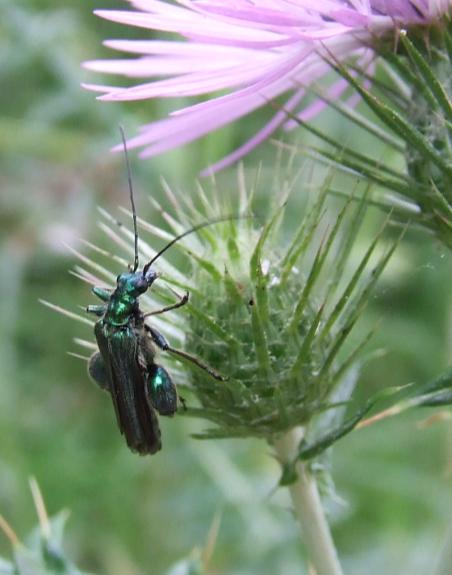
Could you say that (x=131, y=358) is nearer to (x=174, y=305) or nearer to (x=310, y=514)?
(x=174, y=305)

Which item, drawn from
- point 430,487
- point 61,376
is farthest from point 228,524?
point 61,376

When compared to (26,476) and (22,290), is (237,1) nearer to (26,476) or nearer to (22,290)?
(26,476)

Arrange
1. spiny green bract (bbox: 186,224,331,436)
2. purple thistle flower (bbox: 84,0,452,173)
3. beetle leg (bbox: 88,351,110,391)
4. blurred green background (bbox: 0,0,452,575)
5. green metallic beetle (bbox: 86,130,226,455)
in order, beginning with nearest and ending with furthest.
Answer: purple thistle flower (bbox: 84,0,452,173), spiny green bract (bbox: 186,224,331,436), green metallic beetle (bbox: 86,130,226,455), beetle leg (bbox: 88,351,110,391), blurred green background (bbox: 0,0,452,575)

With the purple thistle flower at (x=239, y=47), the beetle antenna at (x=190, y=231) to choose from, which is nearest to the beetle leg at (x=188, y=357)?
the beetle antenna at (x=190, y=231)

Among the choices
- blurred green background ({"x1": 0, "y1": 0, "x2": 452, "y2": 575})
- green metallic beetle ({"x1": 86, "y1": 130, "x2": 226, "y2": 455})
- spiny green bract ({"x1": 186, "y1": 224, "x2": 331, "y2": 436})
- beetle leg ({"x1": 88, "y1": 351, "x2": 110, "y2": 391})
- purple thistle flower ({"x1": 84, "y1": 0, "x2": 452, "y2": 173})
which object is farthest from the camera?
blurred green background ({"x1": 0, "y1": 0, "x2": 452, "y2": 575})

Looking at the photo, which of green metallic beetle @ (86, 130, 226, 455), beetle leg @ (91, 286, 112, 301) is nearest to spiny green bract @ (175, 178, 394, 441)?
green metallic beetle @ (86, 130, 226, 455)

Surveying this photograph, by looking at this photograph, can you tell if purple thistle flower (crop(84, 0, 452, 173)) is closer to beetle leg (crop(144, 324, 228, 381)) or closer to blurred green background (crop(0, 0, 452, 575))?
beetle leg (crop(144, 324, 228, 381))

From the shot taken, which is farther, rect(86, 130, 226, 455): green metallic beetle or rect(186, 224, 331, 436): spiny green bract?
rect(86, 130, 226, 455): green metallic beetle
